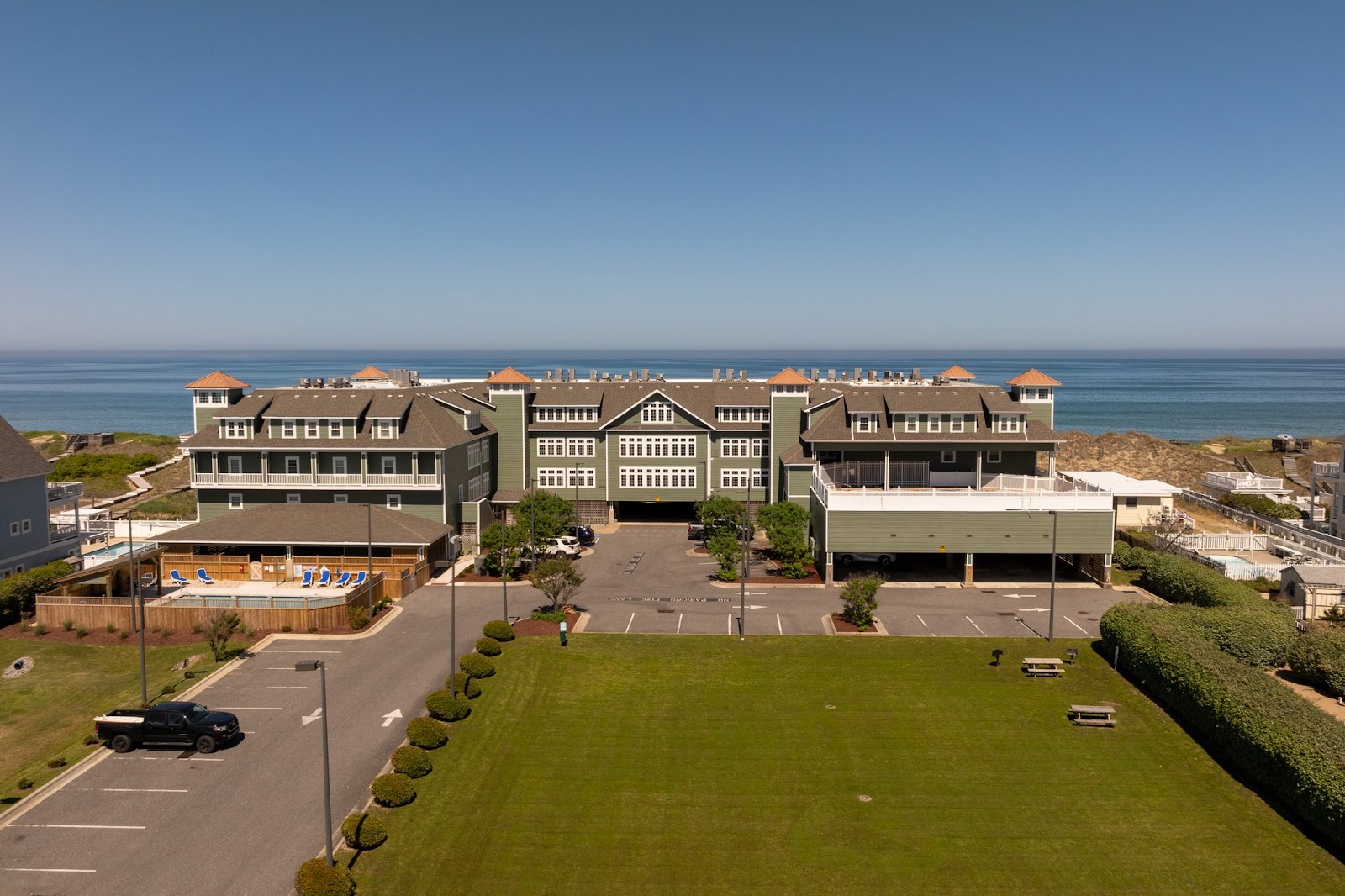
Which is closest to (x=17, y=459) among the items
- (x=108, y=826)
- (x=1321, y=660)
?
(x=108, y=826)

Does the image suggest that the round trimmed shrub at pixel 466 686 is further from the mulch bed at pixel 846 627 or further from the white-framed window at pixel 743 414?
the white-framed window at pixel 743 414

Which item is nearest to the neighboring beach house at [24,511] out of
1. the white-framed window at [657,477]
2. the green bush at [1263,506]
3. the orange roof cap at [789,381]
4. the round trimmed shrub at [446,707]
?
the round trimmed shrub at [446,707]

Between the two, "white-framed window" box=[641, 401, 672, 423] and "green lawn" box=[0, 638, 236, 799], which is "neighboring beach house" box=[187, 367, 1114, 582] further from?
"green lawn" box=[0, 638, 236, 799]

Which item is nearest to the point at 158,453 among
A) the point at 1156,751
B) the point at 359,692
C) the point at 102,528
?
the point at 102,528

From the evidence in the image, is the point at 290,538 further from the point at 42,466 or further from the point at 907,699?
the point at 907,699

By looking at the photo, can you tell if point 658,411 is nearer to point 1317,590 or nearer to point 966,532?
point 966,532
